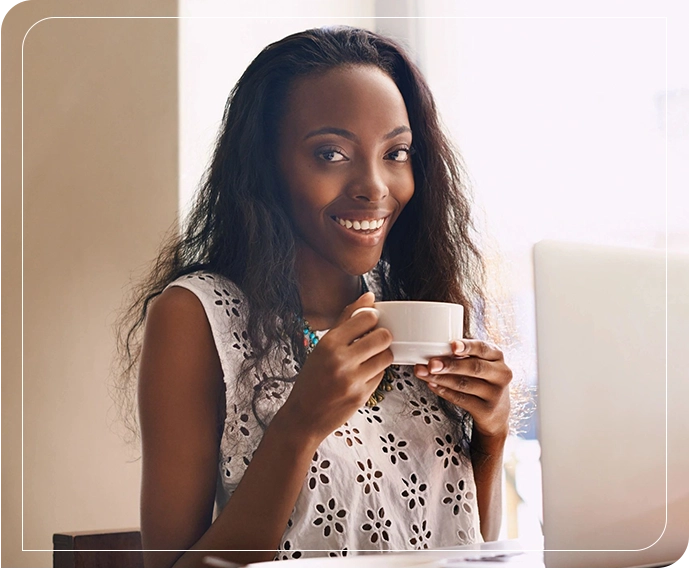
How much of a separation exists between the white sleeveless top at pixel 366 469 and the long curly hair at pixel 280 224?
2cm

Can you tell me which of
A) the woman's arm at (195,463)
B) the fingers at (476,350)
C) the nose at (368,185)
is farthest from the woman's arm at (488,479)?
the nose at (368,185)

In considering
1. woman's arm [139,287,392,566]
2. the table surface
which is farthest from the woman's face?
the table surface

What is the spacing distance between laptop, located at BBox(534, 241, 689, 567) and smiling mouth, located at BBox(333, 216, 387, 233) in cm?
21

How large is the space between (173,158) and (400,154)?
0.94 feet

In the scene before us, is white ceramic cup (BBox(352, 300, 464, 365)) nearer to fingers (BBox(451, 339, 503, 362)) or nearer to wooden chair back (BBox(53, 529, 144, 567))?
fingers (BBox(451, 339, 503, 362))

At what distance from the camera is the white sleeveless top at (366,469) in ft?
3.24

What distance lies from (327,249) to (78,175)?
33 centimetres

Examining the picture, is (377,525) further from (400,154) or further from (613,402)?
(400,154)

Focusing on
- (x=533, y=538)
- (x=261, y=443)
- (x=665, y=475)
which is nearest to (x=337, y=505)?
(x=261, y=443)

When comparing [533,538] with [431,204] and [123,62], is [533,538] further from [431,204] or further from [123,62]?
[123,62]

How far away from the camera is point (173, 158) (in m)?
1.05

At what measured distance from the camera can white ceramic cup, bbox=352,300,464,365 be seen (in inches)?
37.6

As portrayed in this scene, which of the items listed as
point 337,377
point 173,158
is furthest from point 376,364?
point 173,158

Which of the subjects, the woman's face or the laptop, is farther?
the woman's face
